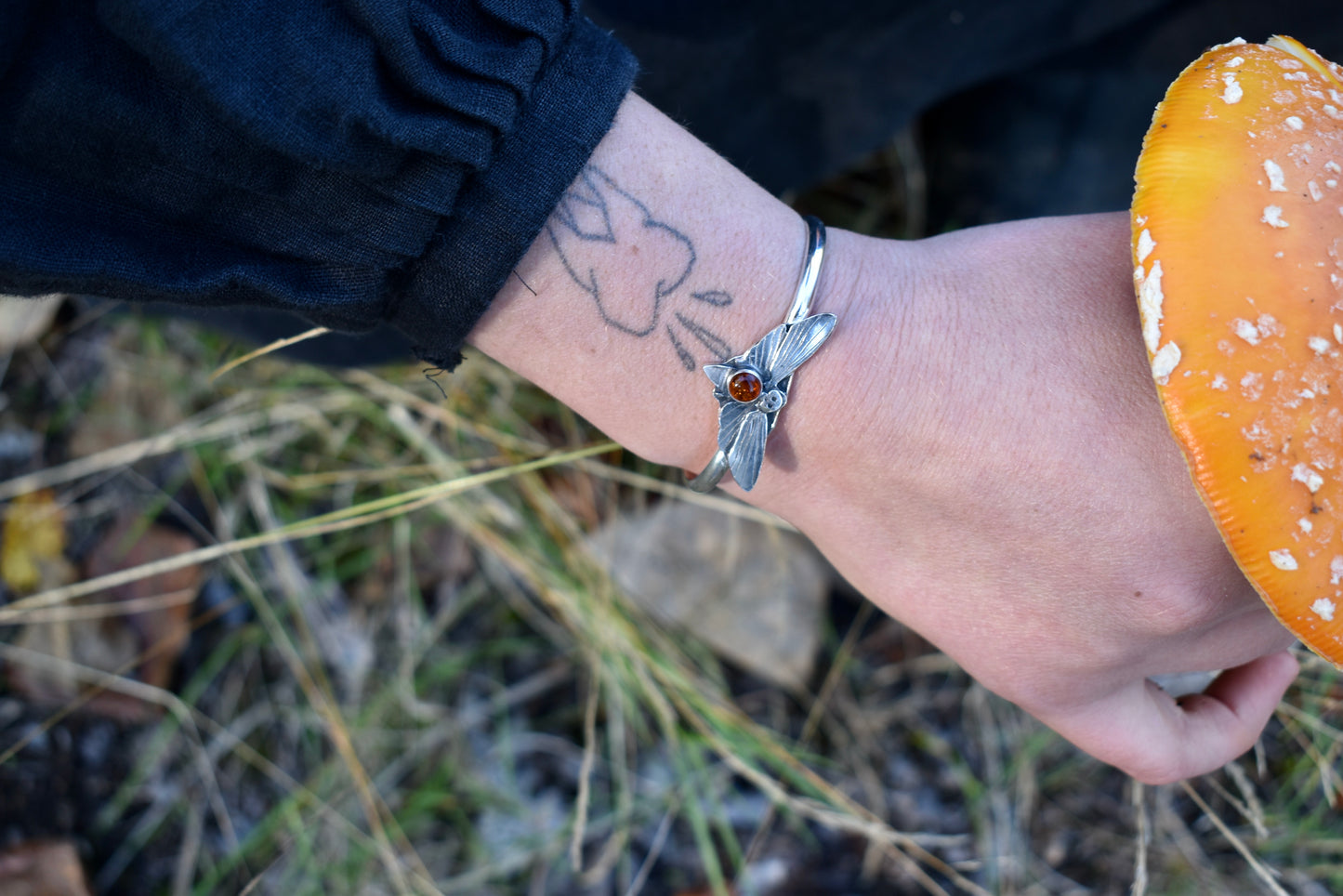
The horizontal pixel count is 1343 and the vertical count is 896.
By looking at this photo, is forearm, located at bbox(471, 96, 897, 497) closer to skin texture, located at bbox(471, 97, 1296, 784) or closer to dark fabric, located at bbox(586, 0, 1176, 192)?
skin texture, located at bbox(471, 97, 1296, 784)

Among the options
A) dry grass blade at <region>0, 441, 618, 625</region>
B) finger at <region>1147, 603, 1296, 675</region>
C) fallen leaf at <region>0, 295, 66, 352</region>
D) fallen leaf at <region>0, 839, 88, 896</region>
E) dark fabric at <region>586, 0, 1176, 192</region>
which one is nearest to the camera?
finger at <region>1147, 603, 1296, 675</region>

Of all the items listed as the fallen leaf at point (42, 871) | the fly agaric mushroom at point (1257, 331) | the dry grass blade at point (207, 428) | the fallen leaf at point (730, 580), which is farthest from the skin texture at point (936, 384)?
the fallen leaf at point (42, 871)

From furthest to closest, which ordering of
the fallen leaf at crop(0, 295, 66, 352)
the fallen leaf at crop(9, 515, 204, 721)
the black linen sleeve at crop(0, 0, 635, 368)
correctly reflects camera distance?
the fallen leaf at crop(0, 295, 66, 352) → the fallen leaf at crop(9, 515, 204, 721) → the black linen sleeve at crop(0, 0, 635, 368)

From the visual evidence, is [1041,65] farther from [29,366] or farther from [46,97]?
[29,366]

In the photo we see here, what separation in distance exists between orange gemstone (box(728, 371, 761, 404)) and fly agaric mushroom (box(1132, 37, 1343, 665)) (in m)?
0.39

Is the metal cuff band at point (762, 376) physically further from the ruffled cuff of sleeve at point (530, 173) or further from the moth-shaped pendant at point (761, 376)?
the ruffled cuff of sleeve at point (530, 173)

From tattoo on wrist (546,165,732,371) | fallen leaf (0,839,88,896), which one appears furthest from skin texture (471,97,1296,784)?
fallen leaf (0,839,88,896)

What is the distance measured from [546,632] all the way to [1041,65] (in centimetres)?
157

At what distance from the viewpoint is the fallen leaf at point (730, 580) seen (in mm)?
1757

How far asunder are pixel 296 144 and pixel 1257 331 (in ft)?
3.03

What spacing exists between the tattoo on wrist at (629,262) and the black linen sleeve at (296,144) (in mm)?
37

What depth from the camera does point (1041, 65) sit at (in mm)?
1574

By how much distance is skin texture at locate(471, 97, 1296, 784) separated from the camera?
0.91 meters

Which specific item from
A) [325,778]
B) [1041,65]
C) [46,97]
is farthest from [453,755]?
[1041,65]
